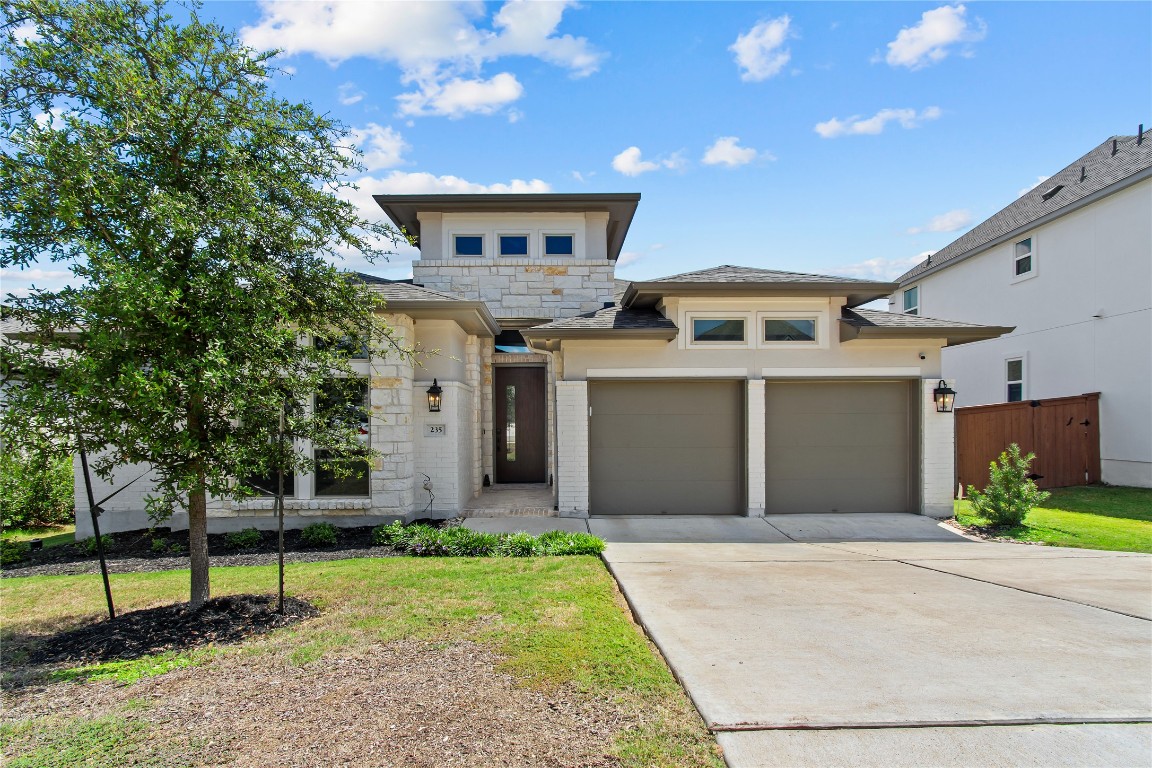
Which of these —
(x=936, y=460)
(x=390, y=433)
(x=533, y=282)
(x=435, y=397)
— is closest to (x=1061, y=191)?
(x=936, y=460)

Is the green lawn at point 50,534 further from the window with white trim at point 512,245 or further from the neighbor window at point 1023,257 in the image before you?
the neighbor window at point 1023,257

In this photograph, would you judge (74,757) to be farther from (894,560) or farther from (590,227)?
(590,227)

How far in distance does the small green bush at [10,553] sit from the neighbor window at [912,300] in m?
22.0

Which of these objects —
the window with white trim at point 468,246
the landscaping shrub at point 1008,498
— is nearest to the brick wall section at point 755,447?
the landscaping shrub at point 1008,498

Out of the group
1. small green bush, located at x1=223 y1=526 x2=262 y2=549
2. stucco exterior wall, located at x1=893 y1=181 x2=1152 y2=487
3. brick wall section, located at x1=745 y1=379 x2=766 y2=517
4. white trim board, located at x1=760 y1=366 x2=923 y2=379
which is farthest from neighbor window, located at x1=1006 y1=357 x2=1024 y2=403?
small green bush, located at x1=223 y1=526 x2=262 y2=549

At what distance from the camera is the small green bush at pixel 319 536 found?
7.87 meters

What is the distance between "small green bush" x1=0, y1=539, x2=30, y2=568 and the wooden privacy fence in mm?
16037

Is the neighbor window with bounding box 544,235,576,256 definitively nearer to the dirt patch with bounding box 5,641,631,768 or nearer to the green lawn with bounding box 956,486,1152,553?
the green lawn with bounding box 956,486,1152,553

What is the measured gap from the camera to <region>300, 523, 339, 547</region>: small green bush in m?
7.87

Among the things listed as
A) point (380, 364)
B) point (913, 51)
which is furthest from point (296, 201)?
point (913, 51)

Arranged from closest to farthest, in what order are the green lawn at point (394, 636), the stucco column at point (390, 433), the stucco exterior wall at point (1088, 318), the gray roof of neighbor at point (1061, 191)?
the green lawn at point (394, 636)
the stucco column at point (390, 433)
the stucco exterior wall at point (1088, 318)
the gray roof of neighbor at point (1061, 191)

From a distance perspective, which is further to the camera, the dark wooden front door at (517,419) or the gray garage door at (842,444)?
the dark wooden front door at (517,419)

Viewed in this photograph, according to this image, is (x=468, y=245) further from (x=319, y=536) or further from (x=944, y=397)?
(x=944, y=397)

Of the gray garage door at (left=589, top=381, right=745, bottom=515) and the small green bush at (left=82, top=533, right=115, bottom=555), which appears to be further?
the gray garage door at (left=589, top=381, right=745, bottom=515)
